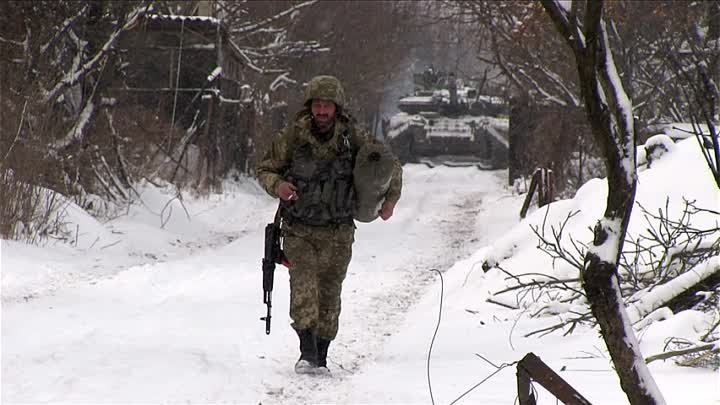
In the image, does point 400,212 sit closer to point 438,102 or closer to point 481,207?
point 481,207

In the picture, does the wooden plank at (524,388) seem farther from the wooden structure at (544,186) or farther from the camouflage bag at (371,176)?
the wooden structure at (544,186)

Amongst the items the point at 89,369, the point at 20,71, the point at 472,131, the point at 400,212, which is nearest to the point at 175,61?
the point at 400,212

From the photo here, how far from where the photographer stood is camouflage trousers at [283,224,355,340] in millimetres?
5402

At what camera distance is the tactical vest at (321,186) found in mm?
5340

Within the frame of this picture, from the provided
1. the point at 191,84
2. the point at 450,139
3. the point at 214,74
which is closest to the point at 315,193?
the point at 214,74

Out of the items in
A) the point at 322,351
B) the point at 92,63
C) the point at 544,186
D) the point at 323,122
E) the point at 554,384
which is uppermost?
the point at 92,63

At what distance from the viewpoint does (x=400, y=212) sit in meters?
16.7

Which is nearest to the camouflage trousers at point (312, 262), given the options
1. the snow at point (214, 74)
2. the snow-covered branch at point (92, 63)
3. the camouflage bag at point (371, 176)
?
the camouflage bag at point (371, 176)

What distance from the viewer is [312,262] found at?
5.41 meters

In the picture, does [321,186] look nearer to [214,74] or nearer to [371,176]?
[371,176]

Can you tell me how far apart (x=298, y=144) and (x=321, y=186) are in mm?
292

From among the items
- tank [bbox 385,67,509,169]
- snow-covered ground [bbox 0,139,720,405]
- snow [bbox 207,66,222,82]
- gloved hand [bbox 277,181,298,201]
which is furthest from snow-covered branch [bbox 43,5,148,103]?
tank [bbox 385,67,509,169]

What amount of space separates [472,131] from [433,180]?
4.22 metres

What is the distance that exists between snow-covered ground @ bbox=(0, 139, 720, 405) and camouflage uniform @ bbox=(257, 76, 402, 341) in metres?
0.45
